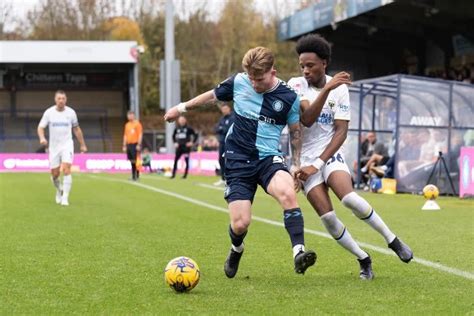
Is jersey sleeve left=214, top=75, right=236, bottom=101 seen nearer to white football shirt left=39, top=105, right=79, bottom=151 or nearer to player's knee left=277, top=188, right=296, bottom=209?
player's knee left=277, top=188, right=296, bottom=209

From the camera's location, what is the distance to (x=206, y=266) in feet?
25.7

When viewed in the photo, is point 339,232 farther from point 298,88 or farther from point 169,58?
point 169,58

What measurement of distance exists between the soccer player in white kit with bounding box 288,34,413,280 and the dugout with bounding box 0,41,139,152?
45.2m

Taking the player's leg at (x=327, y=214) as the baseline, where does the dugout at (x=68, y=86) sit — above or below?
above

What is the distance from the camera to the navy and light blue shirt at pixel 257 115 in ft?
22.3

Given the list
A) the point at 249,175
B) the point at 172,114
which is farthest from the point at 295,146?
the point at 172,114

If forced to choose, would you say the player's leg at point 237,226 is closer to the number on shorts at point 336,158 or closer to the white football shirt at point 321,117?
the white football shirt at point 321,117

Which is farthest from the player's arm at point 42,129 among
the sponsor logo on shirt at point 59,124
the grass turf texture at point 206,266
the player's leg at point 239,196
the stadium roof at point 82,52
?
the stadium roof at point 82,52

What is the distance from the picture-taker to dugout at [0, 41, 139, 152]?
170 feet

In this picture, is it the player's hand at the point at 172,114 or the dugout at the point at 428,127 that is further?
the dugout at the point at 428,127

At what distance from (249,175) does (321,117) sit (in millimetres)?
766

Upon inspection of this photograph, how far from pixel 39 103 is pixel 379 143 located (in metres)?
39.1

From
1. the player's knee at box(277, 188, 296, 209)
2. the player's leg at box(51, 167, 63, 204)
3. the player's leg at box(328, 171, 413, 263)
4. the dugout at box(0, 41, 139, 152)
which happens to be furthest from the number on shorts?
the dugout at box(0, 41, 139, 152)

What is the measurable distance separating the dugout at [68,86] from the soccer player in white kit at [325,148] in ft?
148
